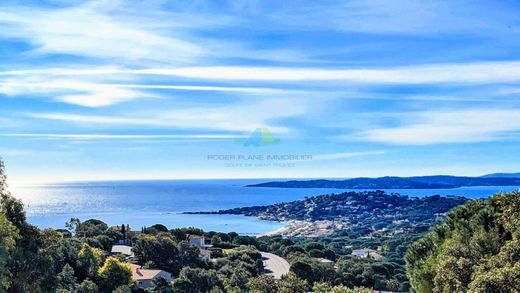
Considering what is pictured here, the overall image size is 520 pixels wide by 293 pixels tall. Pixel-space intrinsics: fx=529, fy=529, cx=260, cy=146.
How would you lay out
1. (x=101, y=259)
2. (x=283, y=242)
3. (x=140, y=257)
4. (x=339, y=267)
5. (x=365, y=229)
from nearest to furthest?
(x=101, y=259), (x=140, y=257), (x=339, y=267), (x=283, y=242), (x=365, y=229)

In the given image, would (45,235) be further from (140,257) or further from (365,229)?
(365,229)

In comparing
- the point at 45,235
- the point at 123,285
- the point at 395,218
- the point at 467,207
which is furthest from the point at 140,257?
the point at 395,218

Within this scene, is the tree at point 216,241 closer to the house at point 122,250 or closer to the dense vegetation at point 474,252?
the house at point 122,250

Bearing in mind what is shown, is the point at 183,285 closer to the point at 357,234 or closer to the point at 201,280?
the point at 201,280

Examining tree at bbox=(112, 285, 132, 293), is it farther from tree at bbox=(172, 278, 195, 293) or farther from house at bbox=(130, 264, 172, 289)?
house at bbox=(130, 264, 172, 289)

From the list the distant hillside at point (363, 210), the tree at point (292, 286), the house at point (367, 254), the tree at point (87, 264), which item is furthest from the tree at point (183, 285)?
the distant hillside at point (363, 210)

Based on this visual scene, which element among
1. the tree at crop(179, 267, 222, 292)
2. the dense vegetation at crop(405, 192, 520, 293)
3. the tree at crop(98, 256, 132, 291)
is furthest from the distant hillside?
the tree at crop(98, 256, 132, 291)

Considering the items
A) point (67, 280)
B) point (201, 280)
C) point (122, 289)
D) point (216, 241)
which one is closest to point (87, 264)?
point (122, 289)
